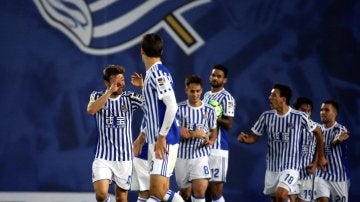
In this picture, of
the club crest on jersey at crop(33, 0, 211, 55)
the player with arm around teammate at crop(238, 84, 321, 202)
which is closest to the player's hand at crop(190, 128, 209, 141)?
the player with arm around teammate at crop(238, 84, 321, 202)

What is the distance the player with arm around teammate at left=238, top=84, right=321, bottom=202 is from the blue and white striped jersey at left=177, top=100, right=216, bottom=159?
1.49ft

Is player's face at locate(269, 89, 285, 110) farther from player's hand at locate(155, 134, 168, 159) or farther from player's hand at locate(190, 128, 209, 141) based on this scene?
player's hand at locate(155, 134, 168, 159)

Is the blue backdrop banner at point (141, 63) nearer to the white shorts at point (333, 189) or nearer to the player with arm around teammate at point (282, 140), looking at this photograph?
the white shorts at point (333, 189)

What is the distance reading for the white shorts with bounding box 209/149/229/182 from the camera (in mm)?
11047

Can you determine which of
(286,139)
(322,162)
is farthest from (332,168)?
(286,139)

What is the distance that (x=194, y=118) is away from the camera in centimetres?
1062

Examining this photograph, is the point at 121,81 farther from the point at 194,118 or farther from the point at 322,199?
the point at 322,199

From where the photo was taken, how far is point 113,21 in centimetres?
1342

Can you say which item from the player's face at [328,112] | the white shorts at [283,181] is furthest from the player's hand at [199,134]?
the player's face at [328,112]

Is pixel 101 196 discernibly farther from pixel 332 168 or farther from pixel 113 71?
pixel 332 168

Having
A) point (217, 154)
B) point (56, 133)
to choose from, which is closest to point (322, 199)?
point (217, 154)

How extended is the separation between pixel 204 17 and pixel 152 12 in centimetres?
75

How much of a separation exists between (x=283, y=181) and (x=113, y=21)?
4135 millimetres

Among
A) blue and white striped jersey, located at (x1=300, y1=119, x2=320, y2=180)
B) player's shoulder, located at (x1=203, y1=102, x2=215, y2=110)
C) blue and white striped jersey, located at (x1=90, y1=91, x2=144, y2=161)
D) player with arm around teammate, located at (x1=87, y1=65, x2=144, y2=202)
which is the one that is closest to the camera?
player with arm around teammate, located at (x1=87, y1=65, x2=144, y2=202)
